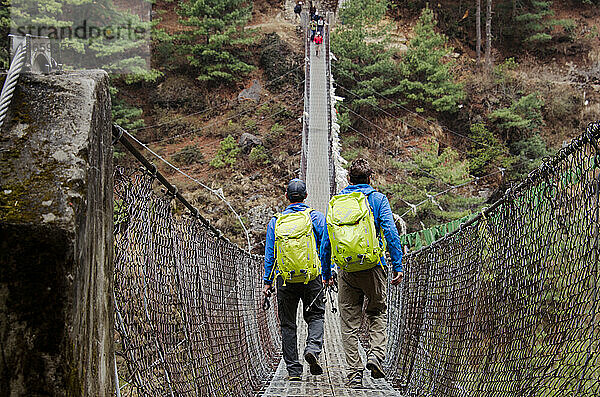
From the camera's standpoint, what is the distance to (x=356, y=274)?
8.13 ft

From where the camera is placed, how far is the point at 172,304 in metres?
1.73

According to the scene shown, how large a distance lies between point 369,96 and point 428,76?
180cm

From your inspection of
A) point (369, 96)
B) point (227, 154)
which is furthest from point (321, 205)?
point (369, 96)

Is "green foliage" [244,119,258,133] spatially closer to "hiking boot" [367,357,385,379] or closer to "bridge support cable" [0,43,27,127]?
"hiking boot" [367,357,385,379]

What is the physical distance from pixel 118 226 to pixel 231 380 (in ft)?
4.07

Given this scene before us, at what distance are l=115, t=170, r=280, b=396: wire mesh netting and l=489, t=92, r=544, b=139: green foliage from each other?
13181mm

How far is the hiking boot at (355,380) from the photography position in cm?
250

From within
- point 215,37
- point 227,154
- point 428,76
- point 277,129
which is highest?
point 215,37

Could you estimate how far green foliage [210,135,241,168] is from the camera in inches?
544

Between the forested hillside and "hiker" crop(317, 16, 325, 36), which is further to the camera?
"hiker" crop(317, 16, 325, 36)

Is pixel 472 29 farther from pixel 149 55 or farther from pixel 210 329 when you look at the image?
pixel 210 329

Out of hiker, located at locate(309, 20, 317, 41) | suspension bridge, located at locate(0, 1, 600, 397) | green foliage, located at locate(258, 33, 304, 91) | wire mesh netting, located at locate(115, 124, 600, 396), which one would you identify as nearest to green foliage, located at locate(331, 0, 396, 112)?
hiker, located at locate(309, 20, 317, 41)

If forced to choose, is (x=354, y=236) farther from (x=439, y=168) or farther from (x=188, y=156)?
(x=188, y=156)

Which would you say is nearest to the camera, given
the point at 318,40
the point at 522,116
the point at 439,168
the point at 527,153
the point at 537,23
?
the point at 439,168
